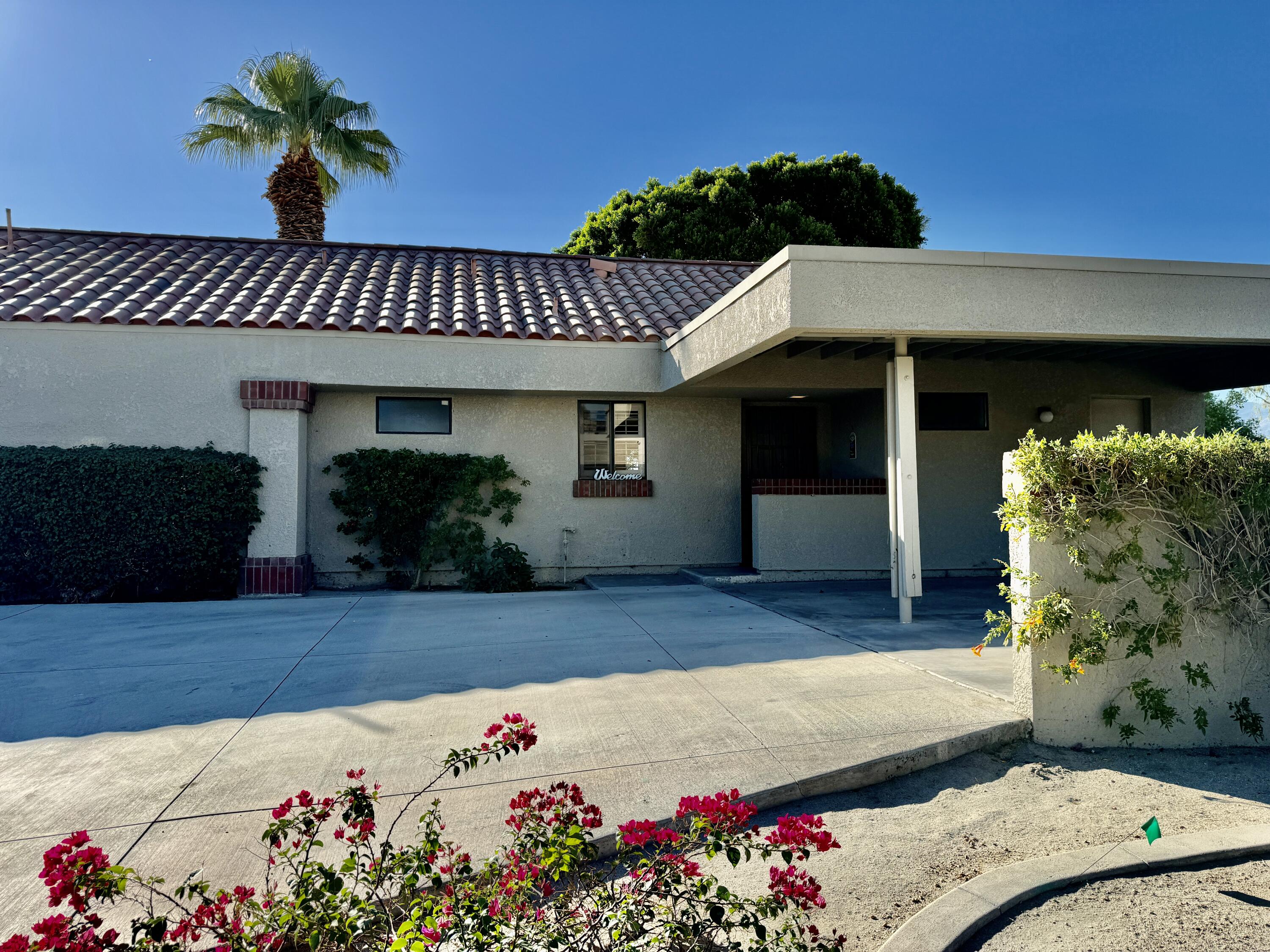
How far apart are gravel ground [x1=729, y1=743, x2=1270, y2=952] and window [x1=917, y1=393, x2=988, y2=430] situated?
7578mm

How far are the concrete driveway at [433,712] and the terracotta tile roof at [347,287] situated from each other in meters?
4.31

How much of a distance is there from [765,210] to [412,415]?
19.9m

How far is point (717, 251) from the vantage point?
89.5ft

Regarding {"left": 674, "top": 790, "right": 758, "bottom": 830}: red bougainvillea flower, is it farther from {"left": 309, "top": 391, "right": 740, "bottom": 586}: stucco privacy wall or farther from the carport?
{"left": 309, "top": 391, "right": 740, "bottom": 586}: stucco privacy wall

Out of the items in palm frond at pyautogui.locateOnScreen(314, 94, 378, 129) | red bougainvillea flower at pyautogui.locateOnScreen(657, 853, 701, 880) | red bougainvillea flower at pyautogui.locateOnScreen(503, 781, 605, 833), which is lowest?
red bougainvillea flower at pyautogui.locateOnScreen(657, 853, 701, 880)

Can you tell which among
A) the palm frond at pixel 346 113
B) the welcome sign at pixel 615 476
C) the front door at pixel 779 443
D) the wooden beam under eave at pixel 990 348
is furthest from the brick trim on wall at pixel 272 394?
the palm frond at pixel 346 113

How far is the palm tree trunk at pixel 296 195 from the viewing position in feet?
62.8

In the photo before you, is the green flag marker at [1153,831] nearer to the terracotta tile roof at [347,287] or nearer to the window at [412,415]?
the terracotta tile roof at [347,287]

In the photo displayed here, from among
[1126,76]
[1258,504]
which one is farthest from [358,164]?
Result: [1258,504]

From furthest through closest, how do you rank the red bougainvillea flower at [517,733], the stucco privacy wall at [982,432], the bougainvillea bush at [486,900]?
the stucco privacy wall at [982,432], the red bougainvillea flower at [517,733], the bougainvillea bush at [486,900]

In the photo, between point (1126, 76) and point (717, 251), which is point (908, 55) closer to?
point (1126, 76)

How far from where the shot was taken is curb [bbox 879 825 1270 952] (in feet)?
9.52

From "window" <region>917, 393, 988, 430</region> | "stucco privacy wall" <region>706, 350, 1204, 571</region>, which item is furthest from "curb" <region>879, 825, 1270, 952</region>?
"window" <region>917, 393, 988, 430</region>

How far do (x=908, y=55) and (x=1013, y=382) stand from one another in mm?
9326
